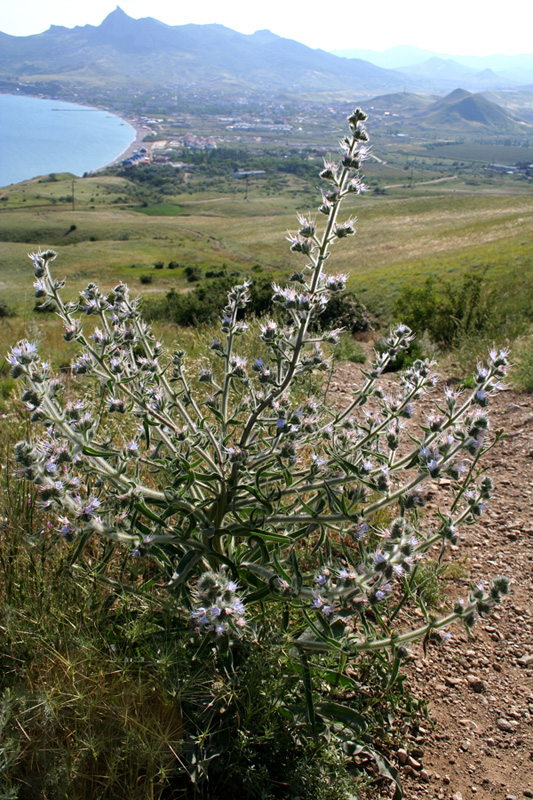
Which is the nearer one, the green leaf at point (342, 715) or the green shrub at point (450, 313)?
the green leaf at point (342, 715)

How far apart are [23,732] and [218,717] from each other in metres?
0.95

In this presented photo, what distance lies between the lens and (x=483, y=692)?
11.3ft

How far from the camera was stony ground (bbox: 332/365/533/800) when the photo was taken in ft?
9.57

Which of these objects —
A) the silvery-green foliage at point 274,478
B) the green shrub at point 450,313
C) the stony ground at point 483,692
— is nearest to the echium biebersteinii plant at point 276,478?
the silvery-green foliage at point 274,478

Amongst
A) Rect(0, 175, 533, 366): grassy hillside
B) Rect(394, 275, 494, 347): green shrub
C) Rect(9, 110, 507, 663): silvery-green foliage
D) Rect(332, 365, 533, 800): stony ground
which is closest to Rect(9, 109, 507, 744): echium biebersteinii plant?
Rect(9, 110, 507, 663): silvery-green foliage

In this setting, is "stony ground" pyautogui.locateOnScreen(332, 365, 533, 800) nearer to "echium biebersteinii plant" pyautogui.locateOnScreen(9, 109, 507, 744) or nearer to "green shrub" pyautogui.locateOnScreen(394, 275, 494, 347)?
"echium biebersteinii plant" pyautogui.locateOnScreen(9, 109, 507, 744)

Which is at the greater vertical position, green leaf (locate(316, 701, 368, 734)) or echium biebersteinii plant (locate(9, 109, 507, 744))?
echium biebersteinii plant (locate(9, 109, 507, 744))

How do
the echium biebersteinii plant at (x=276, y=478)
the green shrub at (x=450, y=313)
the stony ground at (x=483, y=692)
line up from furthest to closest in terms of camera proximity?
the green shrub at (x=450, y=313)
the stony ground at (x=483, y=692)
the echium biebersteinii plant at (x=276, y=478)

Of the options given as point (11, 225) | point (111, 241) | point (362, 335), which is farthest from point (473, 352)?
point (11, 225)

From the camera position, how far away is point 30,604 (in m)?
2.75

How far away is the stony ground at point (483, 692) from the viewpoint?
292 centimetres

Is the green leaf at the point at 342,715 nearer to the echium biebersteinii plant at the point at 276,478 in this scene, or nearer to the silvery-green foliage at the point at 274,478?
the echium biebersteinii plant at the point at 276,478

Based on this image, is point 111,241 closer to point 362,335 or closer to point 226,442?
point 362,335

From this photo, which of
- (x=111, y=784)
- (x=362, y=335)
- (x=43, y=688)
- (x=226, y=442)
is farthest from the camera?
(x=362, y=335)
